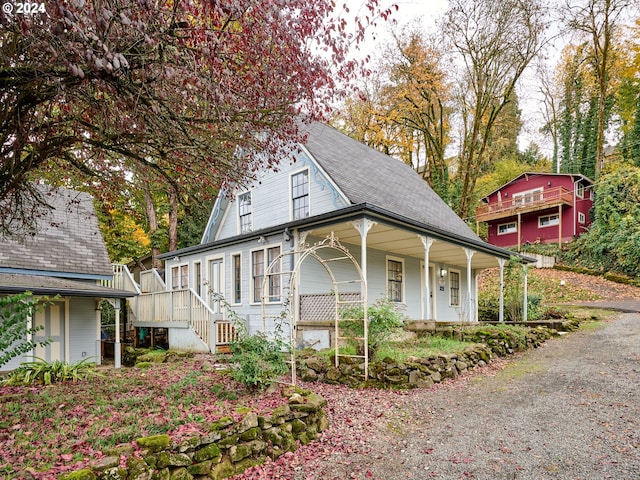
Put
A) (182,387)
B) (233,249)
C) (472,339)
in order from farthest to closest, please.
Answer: (233,249), (472,339), (182,387)

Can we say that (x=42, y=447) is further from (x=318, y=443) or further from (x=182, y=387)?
(x=318, y=443)

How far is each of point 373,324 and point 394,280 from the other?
6389 mm

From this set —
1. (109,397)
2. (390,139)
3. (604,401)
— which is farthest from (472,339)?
(390,139)

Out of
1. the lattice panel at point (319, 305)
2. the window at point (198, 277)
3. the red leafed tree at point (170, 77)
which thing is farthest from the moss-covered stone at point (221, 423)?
the window at point (198, 277)

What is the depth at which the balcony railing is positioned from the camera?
27.5 metres

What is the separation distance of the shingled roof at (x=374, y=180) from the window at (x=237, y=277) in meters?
4.27

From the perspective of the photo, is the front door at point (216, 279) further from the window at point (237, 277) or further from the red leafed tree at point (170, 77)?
→ the red leafed tree at point (170, 77)

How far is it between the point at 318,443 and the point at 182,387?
2708 millimetres

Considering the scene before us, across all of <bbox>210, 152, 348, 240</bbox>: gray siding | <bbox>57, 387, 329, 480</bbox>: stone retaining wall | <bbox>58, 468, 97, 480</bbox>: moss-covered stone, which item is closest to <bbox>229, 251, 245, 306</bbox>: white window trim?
<bbox>210, 152, 348, 240</bbox>: gray siding

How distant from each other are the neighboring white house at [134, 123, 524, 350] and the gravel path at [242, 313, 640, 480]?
11.5 feet

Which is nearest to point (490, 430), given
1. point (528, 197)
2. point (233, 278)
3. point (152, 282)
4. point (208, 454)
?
point (208, 454)

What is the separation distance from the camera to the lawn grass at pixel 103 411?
427 cm

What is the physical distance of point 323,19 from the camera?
5148mm

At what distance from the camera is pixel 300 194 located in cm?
1305
